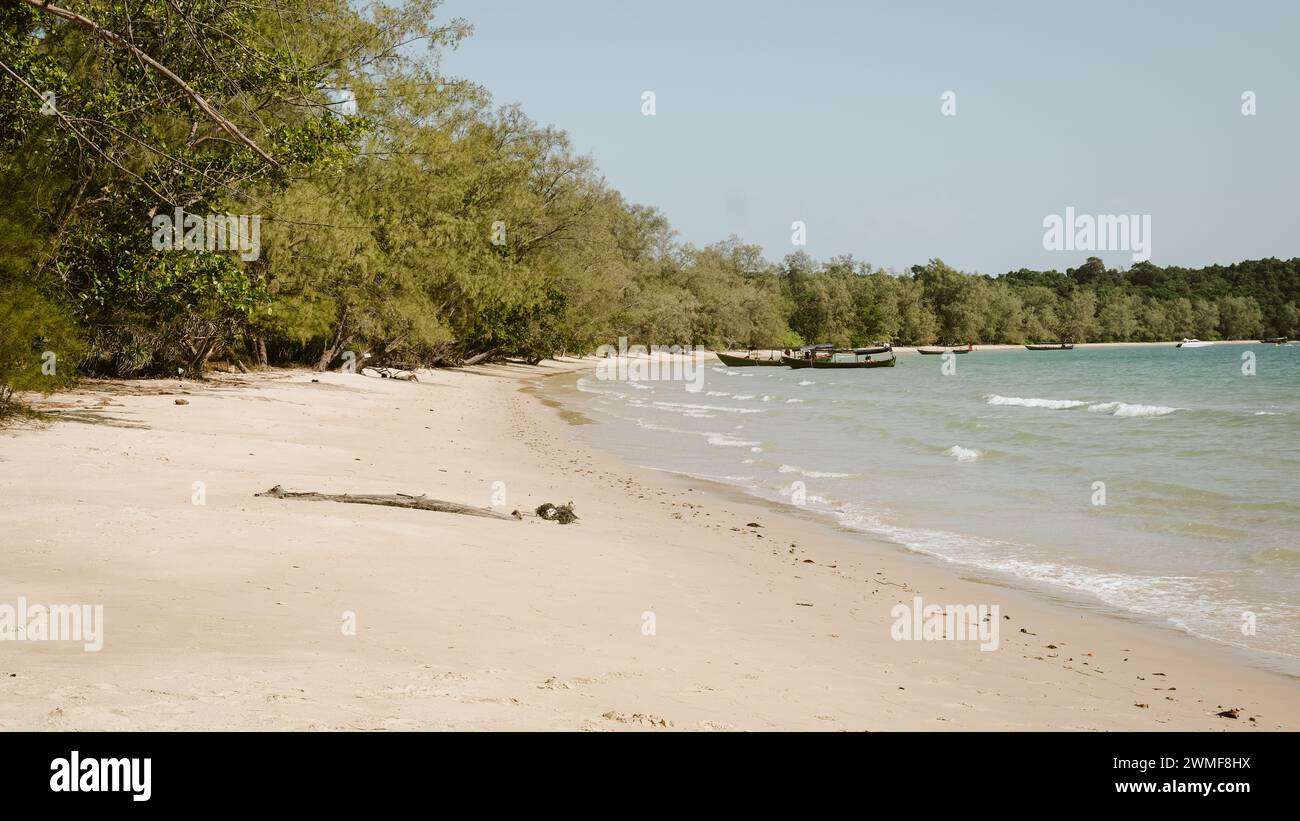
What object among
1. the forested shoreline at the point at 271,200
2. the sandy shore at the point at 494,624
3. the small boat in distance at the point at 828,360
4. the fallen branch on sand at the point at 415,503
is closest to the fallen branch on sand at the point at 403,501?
the fallen branch on sand at the point at 415,503

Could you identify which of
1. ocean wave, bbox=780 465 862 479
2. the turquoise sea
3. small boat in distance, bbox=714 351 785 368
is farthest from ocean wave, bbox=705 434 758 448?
small boat in distance, bbox=714 351 785 368

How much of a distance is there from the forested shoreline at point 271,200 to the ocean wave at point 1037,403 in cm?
2568

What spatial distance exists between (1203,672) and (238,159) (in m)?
16.2

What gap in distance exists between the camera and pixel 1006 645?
27.7ft

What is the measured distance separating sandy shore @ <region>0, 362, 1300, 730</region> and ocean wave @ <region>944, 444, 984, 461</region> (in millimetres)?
10537

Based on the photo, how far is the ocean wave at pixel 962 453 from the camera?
79.5 ft

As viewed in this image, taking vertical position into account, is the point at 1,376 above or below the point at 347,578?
above

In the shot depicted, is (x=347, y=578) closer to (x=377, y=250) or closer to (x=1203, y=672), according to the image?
(x=1203, y=672)

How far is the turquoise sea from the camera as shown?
11.5 m

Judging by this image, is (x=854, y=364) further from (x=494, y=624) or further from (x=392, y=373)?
(x=494, y=624)

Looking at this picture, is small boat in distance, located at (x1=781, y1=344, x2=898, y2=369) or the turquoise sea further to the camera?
small boat in distance, located at (x1=781, y1=344, x2=898, y2=369)

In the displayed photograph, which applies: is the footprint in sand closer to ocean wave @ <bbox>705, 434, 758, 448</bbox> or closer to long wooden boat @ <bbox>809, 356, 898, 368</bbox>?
ocean wave @ <bbox>705, 434, 758, 448</bbox>

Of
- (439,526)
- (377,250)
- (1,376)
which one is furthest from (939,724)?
(377,250)

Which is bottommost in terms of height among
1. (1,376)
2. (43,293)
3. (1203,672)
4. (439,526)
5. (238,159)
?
(1203,672)
